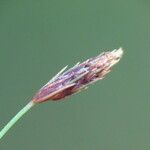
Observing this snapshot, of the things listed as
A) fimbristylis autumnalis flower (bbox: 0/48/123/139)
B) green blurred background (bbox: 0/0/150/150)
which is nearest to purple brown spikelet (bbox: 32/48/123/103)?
fimbristylis autumnalis flower (bbox: 0/48/123/139)

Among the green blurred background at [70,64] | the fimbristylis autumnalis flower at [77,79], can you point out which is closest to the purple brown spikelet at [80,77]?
the fimbristylis autumnalis flower at [77,79]

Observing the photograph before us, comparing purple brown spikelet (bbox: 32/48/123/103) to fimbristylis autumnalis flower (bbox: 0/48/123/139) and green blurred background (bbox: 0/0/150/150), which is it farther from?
green blurred background (bbox: 0/0/150/150)

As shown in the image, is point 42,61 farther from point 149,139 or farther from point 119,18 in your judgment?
point 149,139

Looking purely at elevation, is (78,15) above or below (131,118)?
above

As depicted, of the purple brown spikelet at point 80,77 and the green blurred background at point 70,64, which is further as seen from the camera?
the green blurred background at point 70,64

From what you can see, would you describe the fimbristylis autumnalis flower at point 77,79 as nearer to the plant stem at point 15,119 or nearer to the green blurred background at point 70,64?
the plant stem at point 15,119

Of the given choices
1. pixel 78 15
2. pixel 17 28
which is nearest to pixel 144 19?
pixel 78 15

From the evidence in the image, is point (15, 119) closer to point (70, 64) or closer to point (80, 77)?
point (80, 77)
